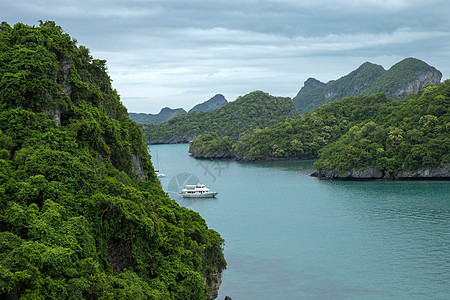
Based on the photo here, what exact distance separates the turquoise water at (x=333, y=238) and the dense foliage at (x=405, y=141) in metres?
3.01

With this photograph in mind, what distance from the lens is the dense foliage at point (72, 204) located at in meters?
12.6

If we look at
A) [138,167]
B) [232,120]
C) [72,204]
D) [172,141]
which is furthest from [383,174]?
[172,141]

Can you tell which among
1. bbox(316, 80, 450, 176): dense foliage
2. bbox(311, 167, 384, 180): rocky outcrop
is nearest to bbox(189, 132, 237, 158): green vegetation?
bbox(316, 80, 450, 176): dense foliage

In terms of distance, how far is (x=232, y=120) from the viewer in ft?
495

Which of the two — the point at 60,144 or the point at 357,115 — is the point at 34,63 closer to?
the point at 60,144

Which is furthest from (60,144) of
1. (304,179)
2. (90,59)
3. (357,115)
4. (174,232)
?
(357,115)

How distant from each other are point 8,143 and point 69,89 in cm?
506

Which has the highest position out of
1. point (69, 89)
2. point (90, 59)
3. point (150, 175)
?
point (90, 59)

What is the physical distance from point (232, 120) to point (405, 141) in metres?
96.5

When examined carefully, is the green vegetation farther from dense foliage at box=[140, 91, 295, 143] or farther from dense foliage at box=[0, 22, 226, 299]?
dense foliage at box=[0, 22, 226, 299]

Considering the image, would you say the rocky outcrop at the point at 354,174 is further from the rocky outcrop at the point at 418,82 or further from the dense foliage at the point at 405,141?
the rocky outcrop at the point at 418,82

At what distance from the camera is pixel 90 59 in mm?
24859

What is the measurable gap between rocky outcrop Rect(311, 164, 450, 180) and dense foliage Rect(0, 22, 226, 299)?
126 ft

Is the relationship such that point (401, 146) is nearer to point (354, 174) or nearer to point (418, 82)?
point (354, 174)
